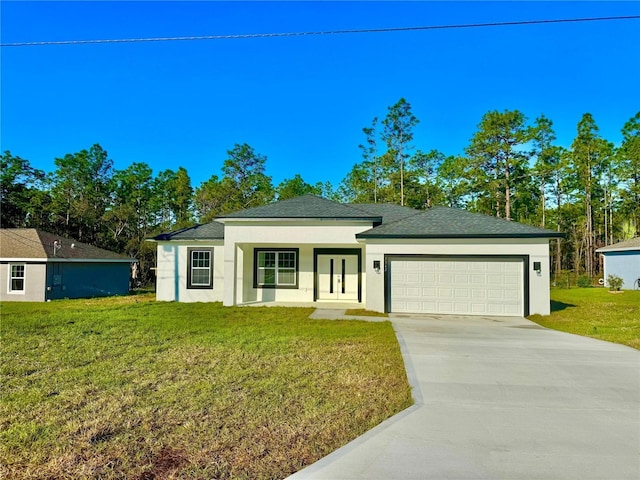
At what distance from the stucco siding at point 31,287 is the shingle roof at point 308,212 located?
411 inches

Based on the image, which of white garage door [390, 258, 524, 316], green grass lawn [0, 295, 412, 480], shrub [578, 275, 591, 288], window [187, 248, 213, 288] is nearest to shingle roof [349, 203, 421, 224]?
white garage door [390, 258, 524, 316]

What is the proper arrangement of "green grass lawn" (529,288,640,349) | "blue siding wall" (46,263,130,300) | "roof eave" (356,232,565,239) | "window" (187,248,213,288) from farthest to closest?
"blue siding wall" (46,263,130,300)
"window" (187,248,213,288)
"roof eave" (356,232,565,239)
"green grass lawn" (529,288,640,349)

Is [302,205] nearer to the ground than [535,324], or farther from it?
farther from it

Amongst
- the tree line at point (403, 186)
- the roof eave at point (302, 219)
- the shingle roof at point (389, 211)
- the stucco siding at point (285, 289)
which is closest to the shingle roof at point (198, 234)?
the stucco siding at point (285, 289)

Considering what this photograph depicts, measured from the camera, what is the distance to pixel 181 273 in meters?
15.4

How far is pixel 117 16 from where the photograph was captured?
8180 mm

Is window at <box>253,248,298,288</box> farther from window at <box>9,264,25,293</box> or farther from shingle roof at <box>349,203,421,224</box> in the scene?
window at <box>9,264,25,293</box>

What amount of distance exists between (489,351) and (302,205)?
9027mm

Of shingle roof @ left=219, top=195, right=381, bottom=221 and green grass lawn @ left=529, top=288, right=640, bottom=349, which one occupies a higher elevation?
shingle roof @ left=219, top=195, right=381, bottom=221

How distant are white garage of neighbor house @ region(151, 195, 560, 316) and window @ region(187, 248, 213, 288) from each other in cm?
4

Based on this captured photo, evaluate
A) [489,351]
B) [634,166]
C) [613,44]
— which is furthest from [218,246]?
[634,166]

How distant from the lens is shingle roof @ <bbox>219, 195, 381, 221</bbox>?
508 inches

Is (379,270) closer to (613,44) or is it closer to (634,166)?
(613,44)

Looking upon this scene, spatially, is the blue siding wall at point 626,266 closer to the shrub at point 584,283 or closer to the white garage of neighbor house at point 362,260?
the shrub at point 584,283
